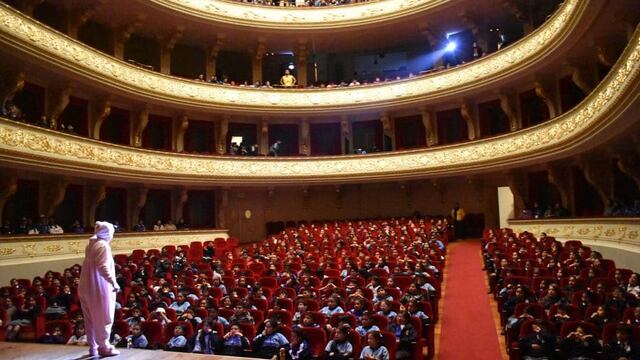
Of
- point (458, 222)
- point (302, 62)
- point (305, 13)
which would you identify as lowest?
point (458, 222)

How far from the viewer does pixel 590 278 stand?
747 cm

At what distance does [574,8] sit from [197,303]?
26.7 ft

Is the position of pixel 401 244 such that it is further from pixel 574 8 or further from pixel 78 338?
pixel 78 338

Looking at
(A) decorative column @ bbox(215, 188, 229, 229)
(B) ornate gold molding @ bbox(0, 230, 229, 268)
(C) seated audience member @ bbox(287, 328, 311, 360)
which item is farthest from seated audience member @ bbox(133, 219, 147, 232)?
(C) seated audience member @ bbox(287, 328, 311, 360)

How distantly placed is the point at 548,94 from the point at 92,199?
41.7ft

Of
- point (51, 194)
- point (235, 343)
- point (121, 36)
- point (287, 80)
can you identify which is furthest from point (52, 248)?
point (287, 80)

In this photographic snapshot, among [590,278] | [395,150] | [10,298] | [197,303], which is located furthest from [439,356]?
[395,150]

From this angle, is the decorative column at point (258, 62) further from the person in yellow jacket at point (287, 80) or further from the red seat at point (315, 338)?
the red seat at point (315, 338)

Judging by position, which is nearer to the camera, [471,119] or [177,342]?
[177,342]

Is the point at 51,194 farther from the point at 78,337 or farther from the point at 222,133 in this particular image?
the point at 78,337

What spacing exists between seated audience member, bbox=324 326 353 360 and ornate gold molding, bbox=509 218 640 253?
5970mm

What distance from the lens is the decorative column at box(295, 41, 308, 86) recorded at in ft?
62.7

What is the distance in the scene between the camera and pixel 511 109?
15789 millimetres

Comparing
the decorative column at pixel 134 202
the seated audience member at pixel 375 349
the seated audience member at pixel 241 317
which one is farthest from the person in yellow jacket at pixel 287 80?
the seated audience member at pixel 375 349
